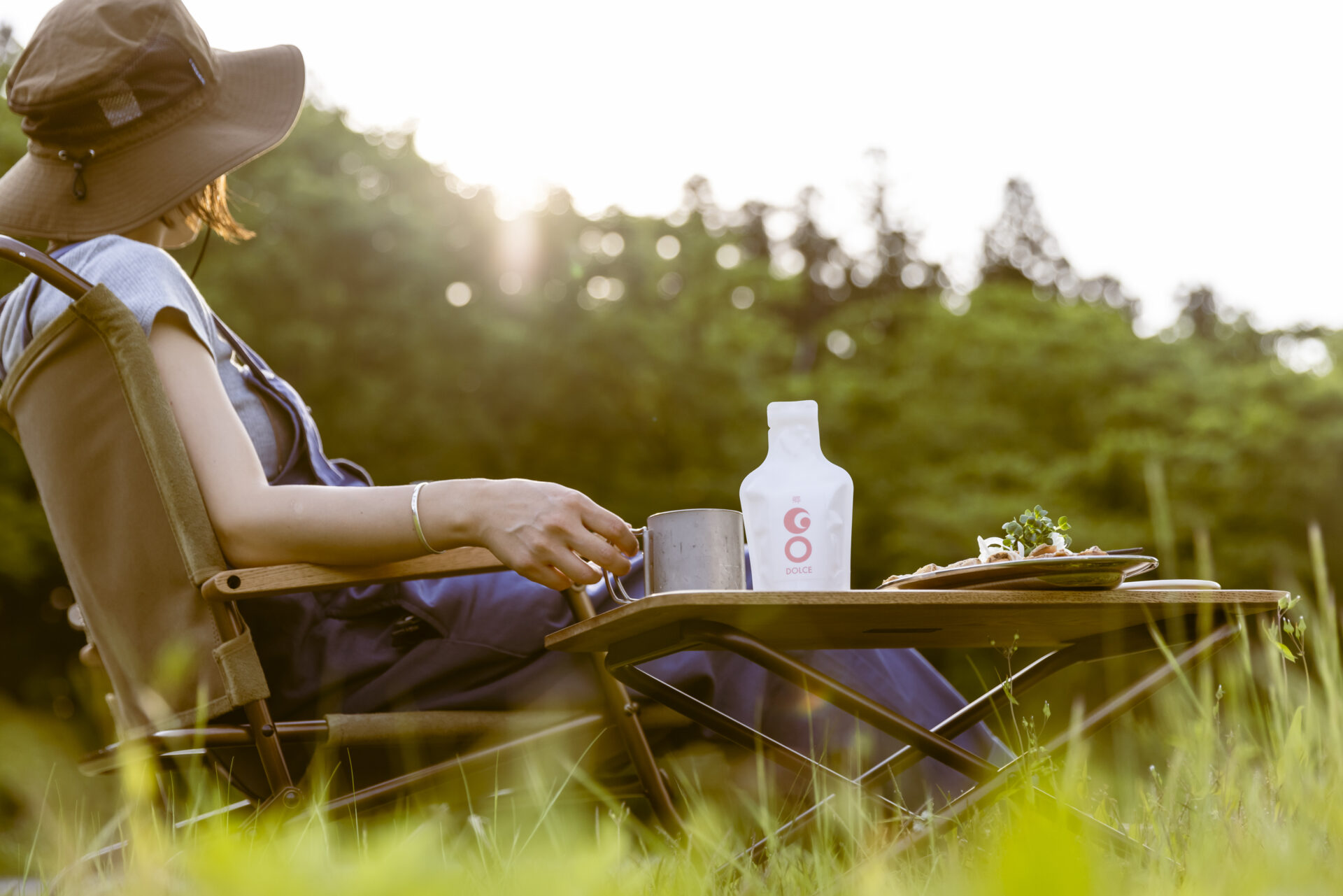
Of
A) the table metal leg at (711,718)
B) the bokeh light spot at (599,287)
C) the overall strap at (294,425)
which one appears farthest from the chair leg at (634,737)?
the bokeh light spot at (599,287)

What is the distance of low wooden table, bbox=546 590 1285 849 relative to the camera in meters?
1.16

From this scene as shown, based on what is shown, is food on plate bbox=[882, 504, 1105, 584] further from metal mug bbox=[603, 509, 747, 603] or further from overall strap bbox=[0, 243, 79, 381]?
overall strap bbox=[0, 243, 79, 381]

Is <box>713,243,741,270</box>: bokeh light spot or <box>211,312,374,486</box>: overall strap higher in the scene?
<box>713,243,741,270</box>: bokeh light spot

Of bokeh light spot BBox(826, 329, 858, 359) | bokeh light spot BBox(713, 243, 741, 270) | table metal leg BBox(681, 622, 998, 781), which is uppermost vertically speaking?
bokeh light spot BBox(713, 243, 741, 270)

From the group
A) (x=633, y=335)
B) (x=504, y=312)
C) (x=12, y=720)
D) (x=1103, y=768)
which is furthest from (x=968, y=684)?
(x=12, y=720)

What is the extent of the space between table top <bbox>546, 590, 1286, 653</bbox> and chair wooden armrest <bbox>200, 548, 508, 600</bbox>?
0.15m

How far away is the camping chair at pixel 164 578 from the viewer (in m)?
1.46

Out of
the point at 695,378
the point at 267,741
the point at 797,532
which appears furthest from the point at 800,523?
the point at 695,378

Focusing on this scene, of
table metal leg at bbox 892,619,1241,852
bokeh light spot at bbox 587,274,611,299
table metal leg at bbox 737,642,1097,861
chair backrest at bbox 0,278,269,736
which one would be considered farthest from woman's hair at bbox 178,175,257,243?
bokeh light spot at bbox 587,274,611,299

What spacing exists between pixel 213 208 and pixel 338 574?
0.81 m

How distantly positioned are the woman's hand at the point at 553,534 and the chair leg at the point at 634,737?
23cm

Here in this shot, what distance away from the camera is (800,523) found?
1.29 m

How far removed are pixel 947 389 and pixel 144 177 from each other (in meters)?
15.2

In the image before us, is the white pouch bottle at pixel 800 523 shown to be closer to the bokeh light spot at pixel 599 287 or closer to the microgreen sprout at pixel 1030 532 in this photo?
the microgreen sprout at pixel 1030 532
